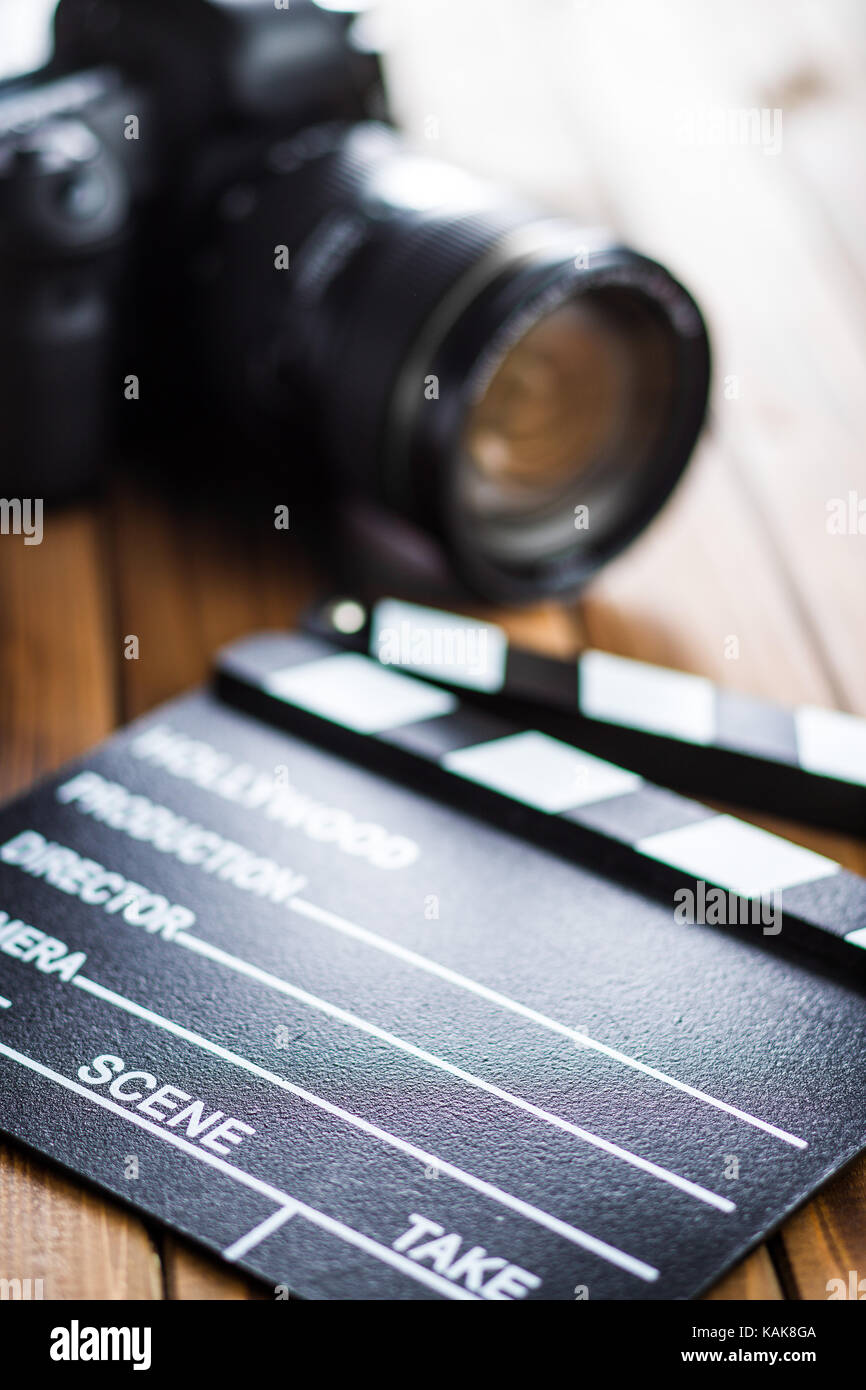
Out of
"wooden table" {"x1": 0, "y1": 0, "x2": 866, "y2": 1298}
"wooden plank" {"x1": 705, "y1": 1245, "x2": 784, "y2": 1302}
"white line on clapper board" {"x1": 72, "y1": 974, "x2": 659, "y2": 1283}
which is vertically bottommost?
"wooden plank" {"x1": 705, "y1": 1245, "x2": 784, "y2": 1302}

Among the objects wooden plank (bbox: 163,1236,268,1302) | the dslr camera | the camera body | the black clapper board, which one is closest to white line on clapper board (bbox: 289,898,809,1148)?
the black clapper board

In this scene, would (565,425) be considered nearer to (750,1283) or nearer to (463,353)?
(463,353)

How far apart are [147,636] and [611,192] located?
1.81 feet

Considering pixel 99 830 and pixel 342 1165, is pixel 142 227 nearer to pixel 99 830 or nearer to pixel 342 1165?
pixel 99 830

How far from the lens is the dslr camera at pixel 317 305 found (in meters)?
0.77

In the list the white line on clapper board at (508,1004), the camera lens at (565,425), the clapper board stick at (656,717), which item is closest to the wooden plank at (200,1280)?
A: the white line on clapper board at (508,1004)

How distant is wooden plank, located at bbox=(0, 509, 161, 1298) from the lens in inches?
19.8

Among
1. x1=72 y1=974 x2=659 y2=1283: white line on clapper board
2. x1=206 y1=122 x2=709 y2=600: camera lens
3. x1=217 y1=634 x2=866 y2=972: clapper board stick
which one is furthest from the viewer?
x1=206 y1=122 x2=709 y2=600: camera lens

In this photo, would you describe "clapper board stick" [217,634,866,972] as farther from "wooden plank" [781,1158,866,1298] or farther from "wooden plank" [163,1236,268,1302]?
"wooden plank" [163,1236,268,1302]

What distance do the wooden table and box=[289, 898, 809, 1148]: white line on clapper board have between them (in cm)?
4

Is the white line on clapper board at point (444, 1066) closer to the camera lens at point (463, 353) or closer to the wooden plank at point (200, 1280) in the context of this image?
the wooden plank at point (200, 1280)

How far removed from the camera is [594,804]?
66cm

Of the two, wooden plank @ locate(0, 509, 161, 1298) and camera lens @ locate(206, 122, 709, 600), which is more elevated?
camera lens @ locate(206, 122, 709, 600)

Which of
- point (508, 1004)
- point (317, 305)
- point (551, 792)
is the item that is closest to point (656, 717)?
point (551, 792)
